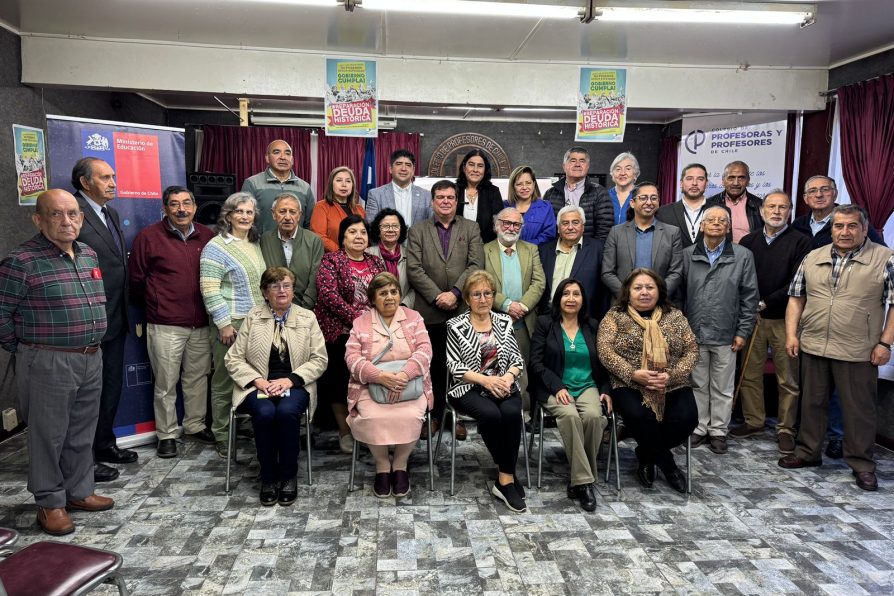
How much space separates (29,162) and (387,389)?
3.26 m

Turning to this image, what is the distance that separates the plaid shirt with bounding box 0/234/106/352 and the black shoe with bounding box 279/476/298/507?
1194 mm

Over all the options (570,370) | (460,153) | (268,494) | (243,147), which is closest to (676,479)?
(570,370)

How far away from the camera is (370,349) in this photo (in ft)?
10.7

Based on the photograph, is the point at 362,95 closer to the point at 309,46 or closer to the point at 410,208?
the point at 309,46

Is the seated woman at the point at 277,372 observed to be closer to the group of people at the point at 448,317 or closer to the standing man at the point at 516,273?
the group of people at the point at 448,317

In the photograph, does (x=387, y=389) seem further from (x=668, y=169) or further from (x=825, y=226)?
(x=668, y=169)

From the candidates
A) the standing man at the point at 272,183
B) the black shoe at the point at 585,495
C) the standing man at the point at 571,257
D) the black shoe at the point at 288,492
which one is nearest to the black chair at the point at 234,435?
the black shoe at the point at 288,492

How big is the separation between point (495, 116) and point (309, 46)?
4941 millimetres

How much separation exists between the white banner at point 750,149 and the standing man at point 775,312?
1837mm

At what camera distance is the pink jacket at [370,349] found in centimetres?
321

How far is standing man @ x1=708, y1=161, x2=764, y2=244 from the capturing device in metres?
4.24

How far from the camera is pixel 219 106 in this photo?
873cm

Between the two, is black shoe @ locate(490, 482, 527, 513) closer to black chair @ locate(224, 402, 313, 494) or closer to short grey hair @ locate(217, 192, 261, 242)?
black chair @ locate(224, 402, 313, 494)

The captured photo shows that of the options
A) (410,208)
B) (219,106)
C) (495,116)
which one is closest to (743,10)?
(410,208)
